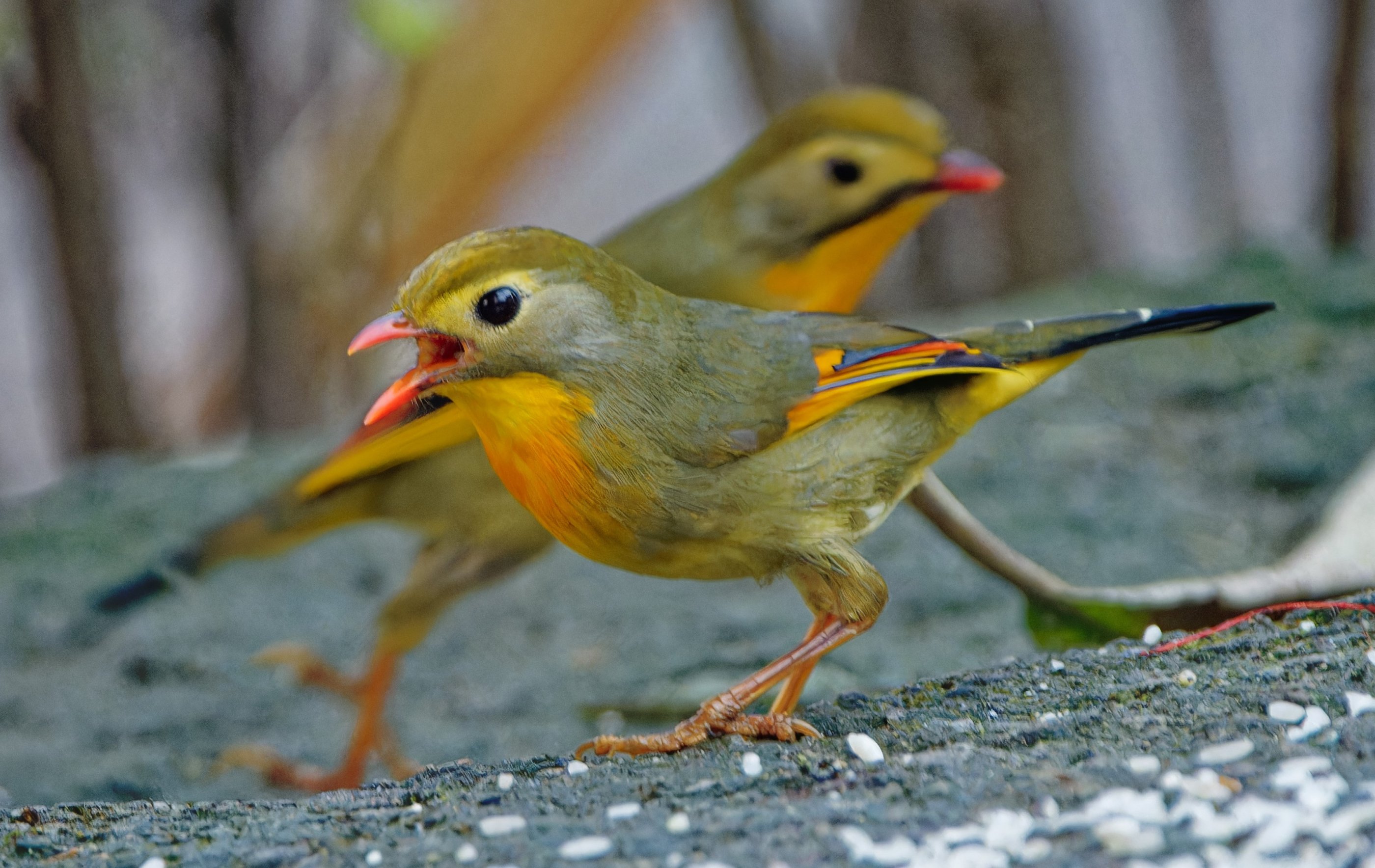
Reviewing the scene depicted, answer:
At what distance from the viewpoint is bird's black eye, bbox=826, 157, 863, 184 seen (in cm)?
346

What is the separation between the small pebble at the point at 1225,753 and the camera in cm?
200

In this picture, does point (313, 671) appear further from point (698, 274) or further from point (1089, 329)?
point (1089, 329)

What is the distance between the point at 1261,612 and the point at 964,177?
1268 mm

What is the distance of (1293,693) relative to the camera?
2.20 meters

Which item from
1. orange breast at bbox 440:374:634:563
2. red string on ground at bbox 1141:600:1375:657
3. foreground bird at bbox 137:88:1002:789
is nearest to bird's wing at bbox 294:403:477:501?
foreground bird at bbox 137:88:1002:789

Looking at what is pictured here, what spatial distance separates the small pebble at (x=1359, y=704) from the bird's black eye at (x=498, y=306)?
56.1 inches

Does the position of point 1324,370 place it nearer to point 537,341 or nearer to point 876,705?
point 876,705

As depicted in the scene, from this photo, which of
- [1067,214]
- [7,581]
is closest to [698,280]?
[7,581]

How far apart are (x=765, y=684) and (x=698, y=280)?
124 centimetres

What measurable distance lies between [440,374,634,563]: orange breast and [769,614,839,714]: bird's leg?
0.41 meters

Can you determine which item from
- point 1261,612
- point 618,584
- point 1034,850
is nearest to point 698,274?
point 1261,612

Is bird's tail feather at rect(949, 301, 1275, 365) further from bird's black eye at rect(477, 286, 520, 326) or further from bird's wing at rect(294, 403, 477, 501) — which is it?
bird's wing at rect(294, 403, 477, 501)

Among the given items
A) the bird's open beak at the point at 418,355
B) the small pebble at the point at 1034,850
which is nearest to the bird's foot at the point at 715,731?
the small pebble at the point at 1034,850

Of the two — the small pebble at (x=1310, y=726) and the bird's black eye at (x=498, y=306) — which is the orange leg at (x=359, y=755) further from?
the small pebble at (x=1310, y=726)
